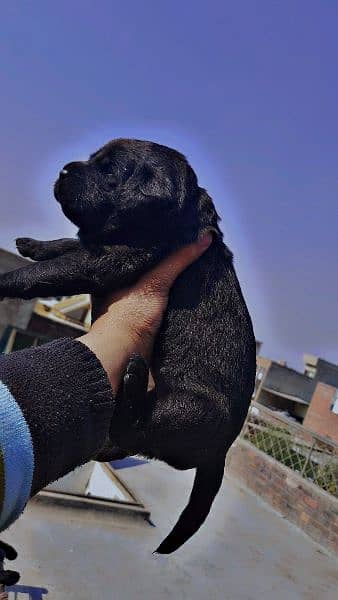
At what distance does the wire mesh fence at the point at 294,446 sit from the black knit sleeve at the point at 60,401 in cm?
992

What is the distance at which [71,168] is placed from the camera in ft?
4.67

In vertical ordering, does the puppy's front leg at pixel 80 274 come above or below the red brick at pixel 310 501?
above

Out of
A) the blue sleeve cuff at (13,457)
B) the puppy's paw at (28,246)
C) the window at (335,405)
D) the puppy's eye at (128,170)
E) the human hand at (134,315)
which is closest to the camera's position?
the blue sleeve cuff at (13,457)

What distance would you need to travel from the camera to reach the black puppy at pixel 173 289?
4.16ft

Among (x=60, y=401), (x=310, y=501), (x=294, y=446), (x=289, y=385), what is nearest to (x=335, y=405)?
(x=289, y=385)

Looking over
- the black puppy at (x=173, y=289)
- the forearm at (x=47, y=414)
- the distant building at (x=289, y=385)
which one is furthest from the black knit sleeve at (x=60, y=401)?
the distant building at (x=289, y=385)

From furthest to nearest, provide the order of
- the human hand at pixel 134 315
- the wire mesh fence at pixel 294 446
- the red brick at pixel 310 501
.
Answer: the wire mesh fence at pixel 294 446 → the red brick at pixel 310 501 → the human hand at pixel 134 315

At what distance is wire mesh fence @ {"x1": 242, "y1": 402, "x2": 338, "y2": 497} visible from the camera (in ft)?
33.9

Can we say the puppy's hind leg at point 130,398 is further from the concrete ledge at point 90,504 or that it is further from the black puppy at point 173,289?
the concrete ledge at point 90,504

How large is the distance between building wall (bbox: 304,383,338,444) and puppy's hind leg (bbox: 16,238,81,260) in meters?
21.0

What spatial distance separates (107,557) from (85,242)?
5.93 metres

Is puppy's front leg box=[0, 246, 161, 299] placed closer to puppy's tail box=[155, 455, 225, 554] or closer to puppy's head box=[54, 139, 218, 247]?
puppy's head box=[54, 139, 218, 247]

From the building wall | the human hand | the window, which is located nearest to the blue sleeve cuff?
the human hand

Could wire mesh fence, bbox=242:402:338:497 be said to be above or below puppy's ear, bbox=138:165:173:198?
below
